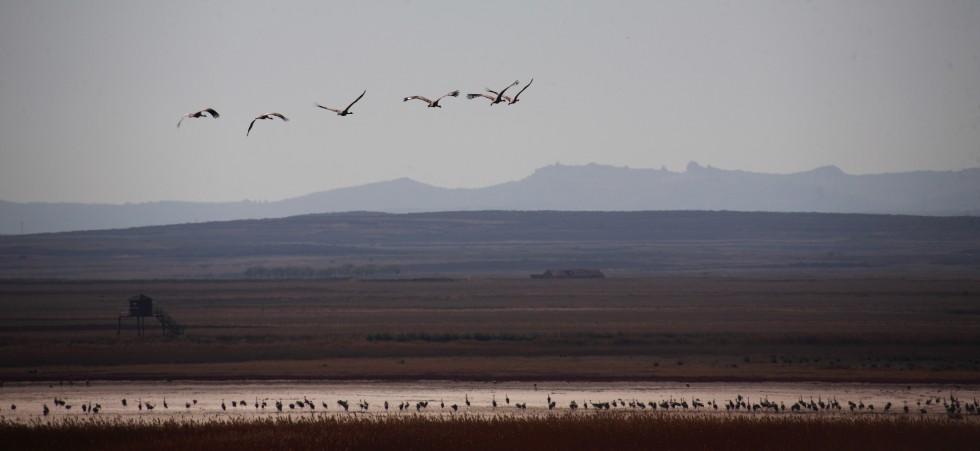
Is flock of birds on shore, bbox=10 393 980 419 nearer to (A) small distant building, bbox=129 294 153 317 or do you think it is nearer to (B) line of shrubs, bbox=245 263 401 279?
(A) small distant building, bbox=129 294 153 317

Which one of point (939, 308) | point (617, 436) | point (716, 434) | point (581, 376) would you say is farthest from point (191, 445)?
point (939, 308)

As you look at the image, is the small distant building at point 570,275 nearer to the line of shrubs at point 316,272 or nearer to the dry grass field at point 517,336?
the dry grass field at point 517,336

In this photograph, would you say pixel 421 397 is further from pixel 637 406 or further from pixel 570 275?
pixel 570 275

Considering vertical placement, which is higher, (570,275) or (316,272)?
(570,275)

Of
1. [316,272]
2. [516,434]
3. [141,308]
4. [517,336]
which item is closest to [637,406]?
[516,434]

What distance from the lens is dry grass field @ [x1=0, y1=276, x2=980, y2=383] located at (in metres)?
56.3

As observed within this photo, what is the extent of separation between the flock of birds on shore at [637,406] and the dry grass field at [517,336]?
7.81 metres

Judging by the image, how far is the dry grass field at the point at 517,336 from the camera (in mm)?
56344

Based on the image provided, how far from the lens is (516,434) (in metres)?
34.8

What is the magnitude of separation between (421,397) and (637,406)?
8925 mm

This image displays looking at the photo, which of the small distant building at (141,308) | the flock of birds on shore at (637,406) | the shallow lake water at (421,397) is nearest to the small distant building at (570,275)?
the small distant building at (141,308)

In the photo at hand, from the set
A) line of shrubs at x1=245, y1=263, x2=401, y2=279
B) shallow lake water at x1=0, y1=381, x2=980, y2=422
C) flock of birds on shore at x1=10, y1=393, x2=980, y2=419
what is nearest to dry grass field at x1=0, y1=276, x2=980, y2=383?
shallow lake water at x1=0, y1=381, x2=980, y2=422

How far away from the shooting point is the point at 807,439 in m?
33.8

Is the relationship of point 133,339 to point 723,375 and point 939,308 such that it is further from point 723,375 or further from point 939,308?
point 939,308
